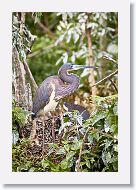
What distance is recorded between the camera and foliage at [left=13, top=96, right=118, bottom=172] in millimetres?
2805

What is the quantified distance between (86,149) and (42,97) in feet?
0.92

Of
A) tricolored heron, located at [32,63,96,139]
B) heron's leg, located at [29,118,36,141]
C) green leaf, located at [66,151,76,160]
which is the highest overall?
tricolored heron, located at [32,63,96,139]

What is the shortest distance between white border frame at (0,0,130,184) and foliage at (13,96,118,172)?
2 centimetres

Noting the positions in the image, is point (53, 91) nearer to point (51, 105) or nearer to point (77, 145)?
point (51, 105)

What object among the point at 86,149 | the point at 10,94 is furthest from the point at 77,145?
the point at 10,94

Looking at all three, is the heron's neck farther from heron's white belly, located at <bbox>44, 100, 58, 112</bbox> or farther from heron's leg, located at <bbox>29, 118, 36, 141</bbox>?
heron's leg, located at <bbox>29, 118, 36, 141</bbox>

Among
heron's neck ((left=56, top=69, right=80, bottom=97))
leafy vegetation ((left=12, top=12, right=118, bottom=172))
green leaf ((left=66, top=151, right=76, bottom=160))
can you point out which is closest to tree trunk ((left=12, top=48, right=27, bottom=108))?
leafy vegetation ((left=12, top=12, right=118, bottom=172))

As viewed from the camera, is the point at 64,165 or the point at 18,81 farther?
the point at 18,81

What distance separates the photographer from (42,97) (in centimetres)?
288

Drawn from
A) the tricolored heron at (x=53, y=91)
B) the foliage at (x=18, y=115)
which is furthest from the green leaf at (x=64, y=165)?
the foliage at (x=18, y=115)

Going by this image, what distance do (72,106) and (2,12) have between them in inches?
19.0
